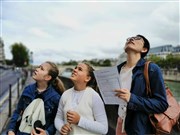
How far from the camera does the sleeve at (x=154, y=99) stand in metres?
2.59

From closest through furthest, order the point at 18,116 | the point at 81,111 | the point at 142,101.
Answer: the point at 142,101
the point at 81,111
the point at 18,116

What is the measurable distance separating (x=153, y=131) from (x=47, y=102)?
3.55 ft

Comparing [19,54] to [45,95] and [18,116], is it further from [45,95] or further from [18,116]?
[45,95]

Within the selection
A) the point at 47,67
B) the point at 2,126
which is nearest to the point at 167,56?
Answer: the point at 47,67

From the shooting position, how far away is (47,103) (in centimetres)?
315

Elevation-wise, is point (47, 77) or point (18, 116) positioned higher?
point (47, 77)

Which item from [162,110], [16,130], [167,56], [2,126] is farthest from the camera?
[2,126]

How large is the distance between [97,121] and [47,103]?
592mm

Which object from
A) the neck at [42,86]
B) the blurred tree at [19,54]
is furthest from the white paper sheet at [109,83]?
the blurred tree at [19,54]

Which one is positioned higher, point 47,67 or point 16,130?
point 47,67

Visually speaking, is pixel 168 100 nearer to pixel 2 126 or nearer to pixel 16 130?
pixel 16 130

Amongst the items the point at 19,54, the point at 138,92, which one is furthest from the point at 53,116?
the point at 19,54

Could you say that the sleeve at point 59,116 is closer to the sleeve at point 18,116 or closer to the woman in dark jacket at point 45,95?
the woman in dark jacket at point 45,95

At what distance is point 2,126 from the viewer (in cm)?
890
